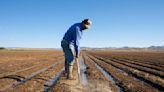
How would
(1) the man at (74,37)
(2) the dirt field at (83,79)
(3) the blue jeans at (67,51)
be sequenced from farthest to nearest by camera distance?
(3) the blue jeans at (67,51), (1) the man at (74,37), (2) the dirt field at (83,79)

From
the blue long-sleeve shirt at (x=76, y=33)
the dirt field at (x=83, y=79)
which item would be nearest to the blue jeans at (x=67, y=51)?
the blue long-sleeve shirt at (x=76, y=33)

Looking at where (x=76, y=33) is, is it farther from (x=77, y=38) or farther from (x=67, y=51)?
(x=67, y=51)

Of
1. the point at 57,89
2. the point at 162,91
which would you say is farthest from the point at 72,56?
the point at 162,91

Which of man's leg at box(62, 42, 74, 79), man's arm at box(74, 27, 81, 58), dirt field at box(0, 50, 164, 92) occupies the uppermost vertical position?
man's arm at box(74, 27, 81, 58)

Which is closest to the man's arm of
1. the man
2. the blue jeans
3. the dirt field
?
the man

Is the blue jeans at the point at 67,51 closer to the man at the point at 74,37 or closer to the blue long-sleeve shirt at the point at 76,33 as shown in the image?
the man at the point at 74,37

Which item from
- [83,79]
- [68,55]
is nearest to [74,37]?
[68,55]

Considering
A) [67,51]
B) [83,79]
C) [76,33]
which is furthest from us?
[83,79]

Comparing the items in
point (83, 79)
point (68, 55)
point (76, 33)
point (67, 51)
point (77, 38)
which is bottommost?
point (83, 79)

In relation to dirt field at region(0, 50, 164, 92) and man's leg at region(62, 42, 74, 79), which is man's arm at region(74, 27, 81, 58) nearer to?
man's leg at region(62, 42, 74, 79)

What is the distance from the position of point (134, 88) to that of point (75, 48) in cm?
228

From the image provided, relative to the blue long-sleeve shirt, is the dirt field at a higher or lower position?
lower

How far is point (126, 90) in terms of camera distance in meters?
8.81

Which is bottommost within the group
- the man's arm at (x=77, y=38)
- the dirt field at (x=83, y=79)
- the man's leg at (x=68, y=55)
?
the dirt field at (x=83, y=79)
